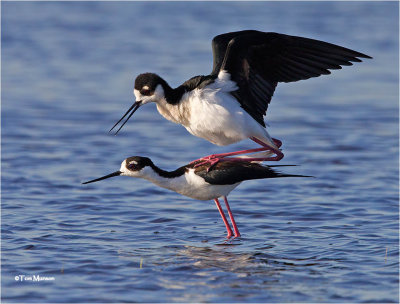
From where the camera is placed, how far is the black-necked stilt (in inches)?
335

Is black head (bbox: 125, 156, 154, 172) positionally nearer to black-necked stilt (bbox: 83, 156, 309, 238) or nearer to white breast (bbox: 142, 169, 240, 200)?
black-necked stilt (bbox: 83, 156, 309, 238)

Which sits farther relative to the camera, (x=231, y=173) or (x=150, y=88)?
(x=231, y=173)

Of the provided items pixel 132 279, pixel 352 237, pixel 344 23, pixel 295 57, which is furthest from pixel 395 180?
pixel 344 23

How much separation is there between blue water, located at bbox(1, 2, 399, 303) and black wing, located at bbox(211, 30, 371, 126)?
5.15ft

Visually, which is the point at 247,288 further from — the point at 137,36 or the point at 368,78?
the point at 137,36

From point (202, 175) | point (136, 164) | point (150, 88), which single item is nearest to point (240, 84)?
point (150, 88)

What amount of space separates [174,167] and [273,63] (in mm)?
3876

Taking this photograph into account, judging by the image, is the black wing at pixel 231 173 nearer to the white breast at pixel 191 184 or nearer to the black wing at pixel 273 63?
the white breast at pixel 191 184

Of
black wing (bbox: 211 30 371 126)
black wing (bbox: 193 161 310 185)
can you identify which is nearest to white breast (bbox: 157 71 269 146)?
black wing (bbox: 211 30 371 126)

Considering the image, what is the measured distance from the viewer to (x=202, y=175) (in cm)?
857

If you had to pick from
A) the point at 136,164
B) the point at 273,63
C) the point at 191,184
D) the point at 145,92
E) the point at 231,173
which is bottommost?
the point at 191,184

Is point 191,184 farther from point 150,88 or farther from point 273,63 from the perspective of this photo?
point 273,63

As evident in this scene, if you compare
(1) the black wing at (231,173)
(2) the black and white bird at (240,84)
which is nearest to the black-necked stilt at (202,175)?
(1) the black wing at (231,173)

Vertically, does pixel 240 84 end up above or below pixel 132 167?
above
